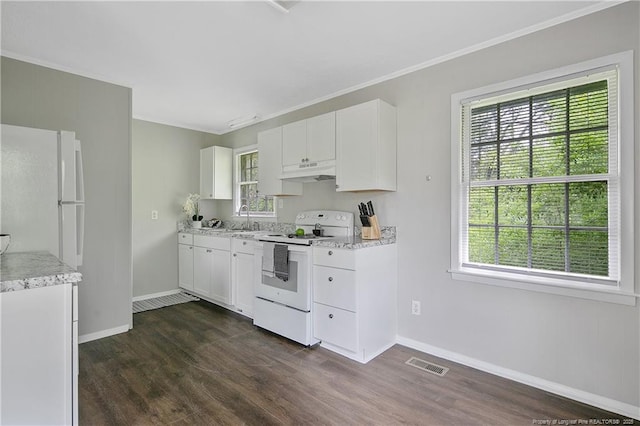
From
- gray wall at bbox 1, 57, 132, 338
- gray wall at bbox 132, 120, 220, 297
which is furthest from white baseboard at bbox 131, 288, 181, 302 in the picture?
gray wall at bbox 1, 57, 132, 338

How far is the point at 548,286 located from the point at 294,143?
252 cm

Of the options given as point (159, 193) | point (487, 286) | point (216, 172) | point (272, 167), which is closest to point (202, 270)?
point (159, 193)

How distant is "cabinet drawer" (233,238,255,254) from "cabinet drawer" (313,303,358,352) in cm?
109

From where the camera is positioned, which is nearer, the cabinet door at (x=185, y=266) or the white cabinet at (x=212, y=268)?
the white cabinet at (x=212, y=268)

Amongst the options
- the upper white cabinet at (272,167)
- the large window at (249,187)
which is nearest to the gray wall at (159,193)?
the large window at (249,187)

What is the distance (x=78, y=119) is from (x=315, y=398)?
3.16 metres

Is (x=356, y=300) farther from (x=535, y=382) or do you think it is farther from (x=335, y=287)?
(x=535, y=382)

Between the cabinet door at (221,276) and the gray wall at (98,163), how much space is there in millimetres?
978

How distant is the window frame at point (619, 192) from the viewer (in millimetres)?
1899

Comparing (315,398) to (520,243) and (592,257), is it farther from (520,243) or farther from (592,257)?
(592,257)

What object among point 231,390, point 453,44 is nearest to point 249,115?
point 453,44

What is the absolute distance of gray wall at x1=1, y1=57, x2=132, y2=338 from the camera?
2783 mm

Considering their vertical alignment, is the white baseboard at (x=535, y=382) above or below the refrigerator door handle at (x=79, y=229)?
below

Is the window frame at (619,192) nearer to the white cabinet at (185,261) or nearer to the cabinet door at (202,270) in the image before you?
the cabinet door at (202,270)
